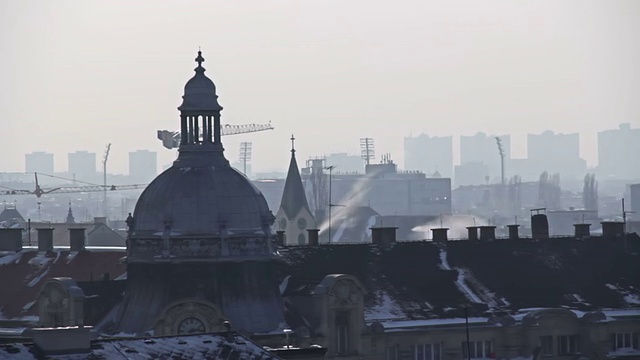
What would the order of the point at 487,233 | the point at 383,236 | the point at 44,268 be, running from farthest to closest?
1. the point at 487,233
2. the point at 44,268
3. the point at 383,236

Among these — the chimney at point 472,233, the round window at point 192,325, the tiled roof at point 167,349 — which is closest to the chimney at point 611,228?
the chimney at point 472,233

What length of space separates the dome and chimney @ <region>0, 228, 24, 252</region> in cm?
1986

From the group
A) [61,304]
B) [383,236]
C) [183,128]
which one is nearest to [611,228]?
[383,236]

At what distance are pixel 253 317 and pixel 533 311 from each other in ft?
45.3

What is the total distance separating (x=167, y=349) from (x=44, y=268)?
3904 cm

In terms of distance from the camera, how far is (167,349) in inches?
2427

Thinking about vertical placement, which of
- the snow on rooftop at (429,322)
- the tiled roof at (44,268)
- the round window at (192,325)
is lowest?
the snow on rooftop at (429,322)

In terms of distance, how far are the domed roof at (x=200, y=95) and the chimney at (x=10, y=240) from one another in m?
19.9

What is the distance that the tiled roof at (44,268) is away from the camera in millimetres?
96375

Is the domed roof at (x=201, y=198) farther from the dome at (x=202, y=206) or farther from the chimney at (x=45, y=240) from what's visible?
the chimney at (x=45, y=240)

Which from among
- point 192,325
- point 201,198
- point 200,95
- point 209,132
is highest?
point 200,95

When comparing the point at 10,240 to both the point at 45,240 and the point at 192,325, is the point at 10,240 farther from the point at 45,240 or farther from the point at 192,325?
the point at 192,325

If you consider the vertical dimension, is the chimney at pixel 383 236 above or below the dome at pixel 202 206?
below

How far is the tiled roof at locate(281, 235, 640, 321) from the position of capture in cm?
9138
